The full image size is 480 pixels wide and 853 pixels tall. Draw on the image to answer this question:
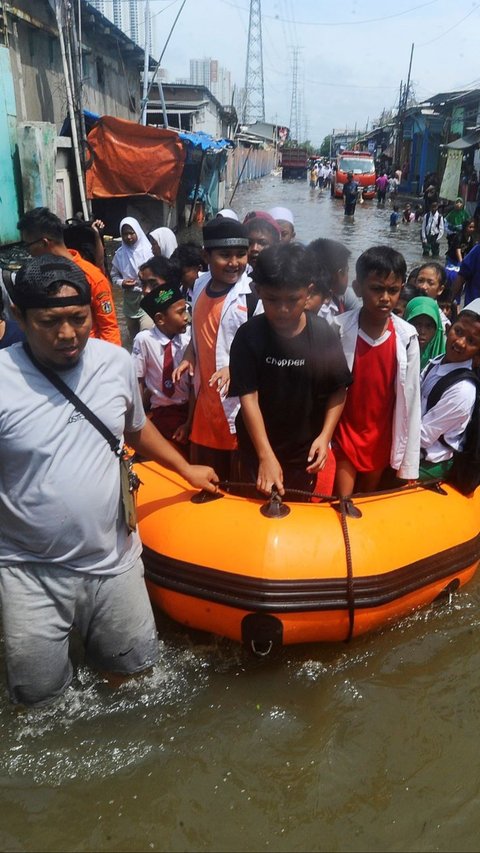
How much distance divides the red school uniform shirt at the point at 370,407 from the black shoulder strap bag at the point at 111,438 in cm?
116

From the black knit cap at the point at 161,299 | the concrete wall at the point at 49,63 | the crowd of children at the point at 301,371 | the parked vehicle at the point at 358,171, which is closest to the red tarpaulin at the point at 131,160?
the concrete wall at the point at 49,63

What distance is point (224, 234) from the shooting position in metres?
3.12

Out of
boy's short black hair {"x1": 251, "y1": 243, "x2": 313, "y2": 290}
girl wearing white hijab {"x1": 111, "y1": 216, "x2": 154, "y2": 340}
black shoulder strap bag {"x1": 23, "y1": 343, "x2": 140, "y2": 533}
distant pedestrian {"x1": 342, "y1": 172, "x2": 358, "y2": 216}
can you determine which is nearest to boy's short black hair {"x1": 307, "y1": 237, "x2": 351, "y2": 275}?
Answer: boy's short black hair {"x1": 251, "y1": 243, "x2": 313, "y2": 290}

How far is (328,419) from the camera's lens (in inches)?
111

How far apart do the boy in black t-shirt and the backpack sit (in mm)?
675

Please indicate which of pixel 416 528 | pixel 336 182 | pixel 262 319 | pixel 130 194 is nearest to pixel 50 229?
pixel 262 319

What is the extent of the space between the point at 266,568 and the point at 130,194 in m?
12.5

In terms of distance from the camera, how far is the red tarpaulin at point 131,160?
43.0 feet

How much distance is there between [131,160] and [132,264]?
8.03 m

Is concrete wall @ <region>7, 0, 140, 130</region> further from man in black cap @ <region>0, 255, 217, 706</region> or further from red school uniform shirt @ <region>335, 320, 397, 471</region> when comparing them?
man in black cap @ <region>0, 255, 217, 706</region>

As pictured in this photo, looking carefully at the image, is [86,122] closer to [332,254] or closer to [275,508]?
[332,254]

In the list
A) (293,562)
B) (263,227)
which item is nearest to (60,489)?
(293,562)

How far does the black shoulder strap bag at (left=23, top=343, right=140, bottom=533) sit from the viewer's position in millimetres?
2104

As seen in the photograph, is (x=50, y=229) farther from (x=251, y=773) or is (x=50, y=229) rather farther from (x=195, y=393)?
(x=251, y=773)
